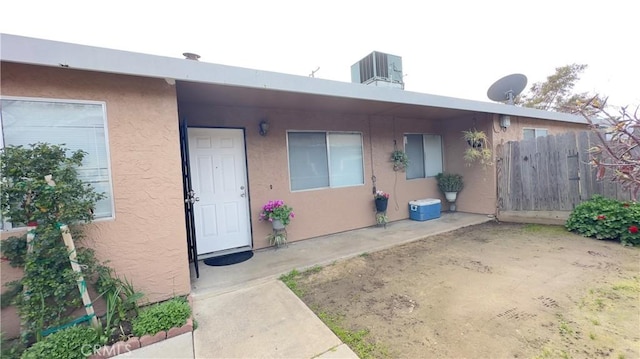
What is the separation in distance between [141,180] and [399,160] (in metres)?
4.91

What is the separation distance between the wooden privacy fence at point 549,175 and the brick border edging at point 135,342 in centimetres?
640

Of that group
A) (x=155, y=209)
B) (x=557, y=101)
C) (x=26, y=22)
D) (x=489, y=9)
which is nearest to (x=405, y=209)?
(x=489, y=9)

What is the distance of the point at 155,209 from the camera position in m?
2.56

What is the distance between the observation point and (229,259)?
12.6 feet

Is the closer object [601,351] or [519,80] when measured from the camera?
[601,351]

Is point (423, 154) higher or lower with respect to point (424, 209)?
higher

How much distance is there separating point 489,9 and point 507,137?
279cm

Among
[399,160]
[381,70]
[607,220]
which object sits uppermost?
[381,70]

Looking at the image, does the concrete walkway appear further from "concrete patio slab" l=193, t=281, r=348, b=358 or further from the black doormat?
the black doormat

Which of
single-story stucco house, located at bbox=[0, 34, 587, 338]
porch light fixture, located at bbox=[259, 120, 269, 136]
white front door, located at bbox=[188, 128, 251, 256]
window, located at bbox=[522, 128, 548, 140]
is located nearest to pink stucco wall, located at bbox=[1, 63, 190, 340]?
single-story stucco house, located at bbox=[0, 34, 587, 338]

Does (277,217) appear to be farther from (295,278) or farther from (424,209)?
(424,209)

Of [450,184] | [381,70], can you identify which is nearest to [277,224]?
[381,70]

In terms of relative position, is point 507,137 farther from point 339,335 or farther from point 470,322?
point 339,335

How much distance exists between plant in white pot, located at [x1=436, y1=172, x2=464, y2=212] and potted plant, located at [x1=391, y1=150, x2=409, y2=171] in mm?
1268
